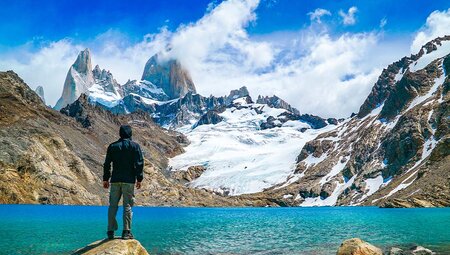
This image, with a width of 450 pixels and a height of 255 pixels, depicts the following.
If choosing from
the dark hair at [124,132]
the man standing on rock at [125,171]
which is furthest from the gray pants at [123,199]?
the dark hair at [124,132]

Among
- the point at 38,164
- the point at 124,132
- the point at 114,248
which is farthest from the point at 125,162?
the point at 38,164

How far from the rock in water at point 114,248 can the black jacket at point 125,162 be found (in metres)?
2.38

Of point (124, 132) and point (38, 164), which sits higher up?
point (38, 164)

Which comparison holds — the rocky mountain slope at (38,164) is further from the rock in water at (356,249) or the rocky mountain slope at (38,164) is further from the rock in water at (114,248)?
the rock in water at (114,248)

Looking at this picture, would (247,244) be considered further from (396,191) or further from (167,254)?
(396,191)

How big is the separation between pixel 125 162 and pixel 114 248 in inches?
129

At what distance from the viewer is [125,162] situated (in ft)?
56.4

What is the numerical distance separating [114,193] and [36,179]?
13286 cm

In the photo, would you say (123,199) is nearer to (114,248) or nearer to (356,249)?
(114,248)

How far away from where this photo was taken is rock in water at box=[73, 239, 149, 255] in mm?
16141

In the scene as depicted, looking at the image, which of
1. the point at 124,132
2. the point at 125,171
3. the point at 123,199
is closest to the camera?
the point at 125,171

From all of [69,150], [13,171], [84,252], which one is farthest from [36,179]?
[84,252]

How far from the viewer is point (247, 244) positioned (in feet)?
142

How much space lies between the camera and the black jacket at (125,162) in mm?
17125
